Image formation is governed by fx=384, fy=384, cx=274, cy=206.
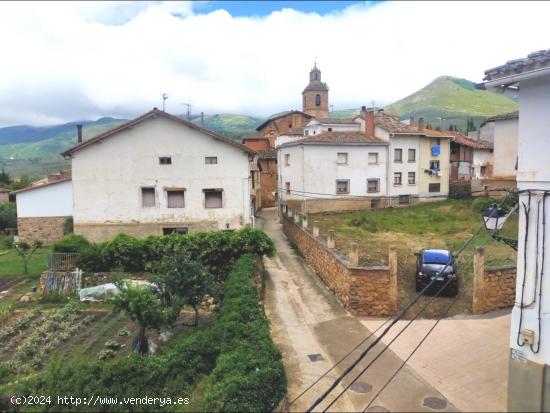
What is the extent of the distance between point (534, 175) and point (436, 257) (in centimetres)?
898

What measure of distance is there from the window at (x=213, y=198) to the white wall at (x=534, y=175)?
17019 mm

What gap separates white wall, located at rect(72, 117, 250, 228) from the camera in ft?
70.2

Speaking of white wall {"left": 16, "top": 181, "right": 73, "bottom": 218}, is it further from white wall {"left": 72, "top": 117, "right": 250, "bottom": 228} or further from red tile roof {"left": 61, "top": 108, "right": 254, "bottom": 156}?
red tile roof {"left": 61, "top": 108, "right": 254, "bottom": 156}

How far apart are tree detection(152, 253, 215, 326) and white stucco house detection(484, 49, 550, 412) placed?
9235 mm

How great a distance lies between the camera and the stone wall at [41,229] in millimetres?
29797

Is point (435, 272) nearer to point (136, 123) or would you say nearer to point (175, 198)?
point (175, 198)

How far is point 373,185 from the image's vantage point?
34.4 metres

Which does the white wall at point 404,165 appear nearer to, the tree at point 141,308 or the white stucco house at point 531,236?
the tree at point 141,308

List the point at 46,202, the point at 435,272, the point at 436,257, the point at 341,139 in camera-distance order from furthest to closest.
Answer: the point at 341,139 < the point at 46,202 < the point at 436,257 < the point at 435,272

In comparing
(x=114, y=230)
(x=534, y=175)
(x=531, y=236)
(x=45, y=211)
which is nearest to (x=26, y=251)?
(x=45, y=211)

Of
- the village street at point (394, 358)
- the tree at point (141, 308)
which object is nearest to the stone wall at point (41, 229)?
the village street at point (394, 358)

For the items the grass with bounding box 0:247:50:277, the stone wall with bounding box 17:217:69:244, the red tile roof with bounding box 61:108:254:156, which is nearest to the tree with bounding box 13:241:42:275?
the grass with bounding box 0:247:50:277

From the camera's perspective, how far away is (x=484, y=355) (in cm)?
1005

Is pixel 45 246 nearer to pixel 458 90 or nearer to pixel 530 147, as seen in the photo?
pixel 530 147
